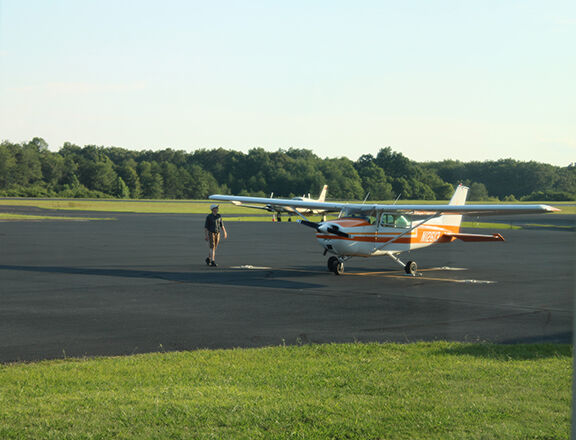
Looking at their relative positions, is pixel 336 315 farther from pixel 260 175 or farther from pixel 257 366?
pixel 260 175

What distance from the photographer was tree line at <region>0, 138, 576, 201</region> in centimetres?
11012

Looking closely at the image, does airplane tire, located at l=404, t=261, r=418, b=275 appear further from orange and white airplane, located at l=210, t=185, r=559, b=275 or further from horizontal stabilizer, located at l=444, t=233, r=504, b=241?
horizontal stabilizer, located at l=444, t=233, r=504, b=241

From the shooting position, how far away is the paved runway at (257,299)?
35.9ft

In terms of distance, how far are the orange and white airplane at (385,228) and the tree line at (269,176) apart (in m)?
80.8

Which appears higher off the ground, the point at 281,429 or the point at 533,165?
the point at 533,165

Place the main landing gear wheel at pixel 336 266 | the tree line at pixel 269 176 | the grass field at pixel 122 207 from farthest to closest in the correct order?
the tree line at pixel 269 176 → the grass field at pixel 122 207 → the main landing gear wheel at pixel 336 266

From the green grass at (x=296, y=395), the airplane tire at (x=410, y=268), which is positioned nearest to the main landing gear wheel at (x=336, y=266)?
the airplane tire at (x=410, y=268)

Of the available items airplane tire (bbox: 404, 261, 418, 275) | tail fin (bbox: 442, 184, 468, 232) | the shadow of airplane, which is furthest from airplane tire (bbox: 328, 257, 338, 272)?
tail fin (bbox: 442, 184, 468, 232)

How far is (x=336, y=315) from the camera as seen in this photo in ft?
43.4

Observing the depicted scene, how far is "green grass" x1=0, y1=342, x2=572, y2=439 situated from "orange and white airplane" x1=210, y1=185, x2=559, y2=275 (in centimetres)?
1068

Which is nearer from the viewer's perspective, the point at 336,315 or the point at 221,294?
the point at 336,315

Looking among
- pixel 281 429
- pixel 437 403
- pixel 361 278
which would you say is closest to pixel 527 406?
pixel 437 403

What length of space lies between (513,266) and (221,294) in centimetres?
1250

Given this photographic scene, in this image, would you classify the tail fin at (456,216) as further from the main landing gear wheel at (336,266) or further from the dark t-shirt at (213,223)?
the dark t-shirt at (213,223)
